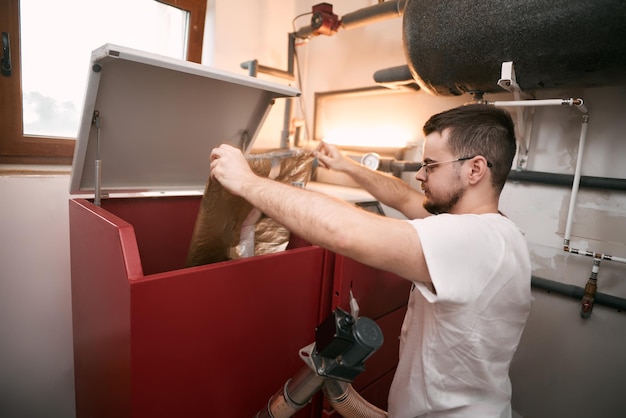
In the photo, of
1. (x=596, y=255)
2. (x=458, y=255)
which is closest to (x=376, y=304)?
(x=458, y=255)

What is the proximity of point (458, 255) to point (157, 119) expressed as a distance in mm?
993

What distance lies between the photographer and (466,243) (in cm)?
73

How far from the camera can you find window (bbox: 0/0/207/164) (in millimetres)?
1314

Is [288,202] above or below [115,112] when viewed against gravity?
below

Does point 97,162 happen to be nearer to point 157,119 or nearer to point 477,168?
point 157,119

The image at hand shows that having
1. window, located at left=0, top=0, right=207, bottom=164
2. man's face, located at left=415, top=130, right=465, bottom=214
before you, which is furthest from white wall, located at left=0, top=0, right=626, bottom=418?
man's face, located at left=415, top=130, right=465, bottom=214

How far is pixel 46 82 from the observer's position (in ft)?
4.80

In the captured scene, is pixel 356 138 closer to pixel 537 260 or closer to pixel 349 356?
pixel 537 260

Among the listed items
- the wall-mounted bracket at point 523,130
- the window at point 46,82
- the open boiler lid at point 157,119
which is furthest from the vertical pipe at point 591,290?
the window at point 46,82

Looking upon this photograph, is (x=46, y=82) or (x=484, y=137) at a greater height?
(x=46, y=82)

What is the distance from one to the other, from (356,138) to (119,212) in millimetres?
1423

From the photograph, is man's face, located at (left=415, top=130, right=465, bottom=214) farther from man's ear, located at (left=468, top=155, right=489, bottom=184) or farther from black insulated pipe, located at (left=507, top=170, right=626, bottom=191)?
black insulated pipe, located at (left=507, top=170, right=626, bottom=191)

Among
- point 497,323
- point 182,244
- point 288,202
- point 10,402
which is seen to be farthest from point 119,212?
point 497,323

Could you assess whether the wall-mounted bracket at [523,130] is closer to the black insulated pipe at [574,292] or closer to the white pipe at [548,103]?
the white pipe at [548,103]
